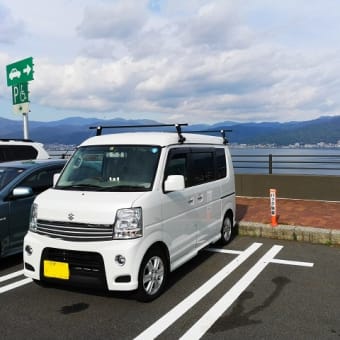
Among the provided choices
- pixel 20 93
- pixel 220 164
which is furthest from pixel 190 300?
pixel 20 93

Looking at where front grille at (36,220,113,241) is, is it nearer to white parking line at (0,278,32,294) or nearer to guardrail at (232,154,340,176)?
white parking line at (0,278,32,294)

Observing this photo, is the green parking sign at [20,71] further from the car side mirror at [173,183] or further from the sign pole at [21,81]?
the car side mirror at [173,183]

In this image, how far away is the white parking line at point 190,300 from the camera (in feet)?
12.0

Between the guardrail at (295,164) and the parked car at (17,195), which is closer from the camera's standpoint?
the parked car at (17,195)

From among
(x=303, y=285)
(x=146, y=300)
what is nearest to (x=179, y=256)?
(x=146, y=300)

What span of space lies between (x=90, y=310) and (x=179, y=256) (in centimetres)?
134

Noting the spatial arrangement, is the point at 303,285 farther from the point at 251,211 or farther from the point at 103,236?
the point at 251,211

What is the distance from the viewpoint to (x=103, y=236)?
13.3 ft

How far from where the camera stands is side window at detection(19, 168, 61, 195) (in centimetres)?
621

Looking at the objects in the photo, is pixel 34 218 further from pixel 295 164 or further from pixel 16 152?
pixel 295 164

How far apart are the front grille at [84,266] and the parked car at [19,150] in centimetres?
570

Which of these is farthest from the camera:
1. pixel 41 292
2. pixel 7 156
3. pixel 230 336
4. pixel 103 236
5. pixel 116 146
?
pixel 7 156

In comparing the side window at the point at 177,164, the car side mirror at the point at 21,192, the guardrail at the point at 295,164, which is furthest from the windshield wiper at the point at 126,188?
the guardrail at the point at 295,164

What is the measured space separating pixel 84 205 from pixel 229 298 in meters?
1.99
